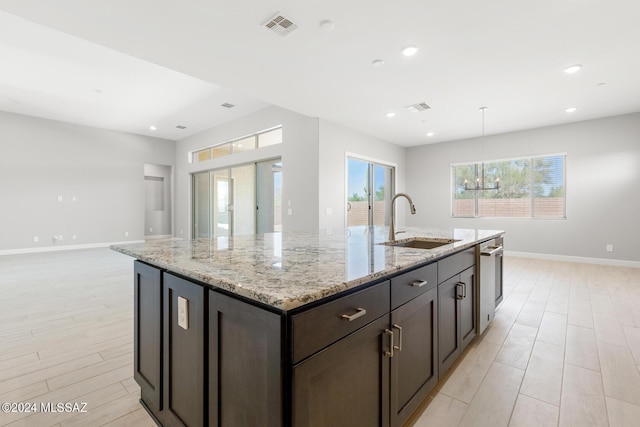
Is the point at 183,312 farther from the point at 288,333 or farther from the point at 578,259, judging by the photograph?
the point at 578,259

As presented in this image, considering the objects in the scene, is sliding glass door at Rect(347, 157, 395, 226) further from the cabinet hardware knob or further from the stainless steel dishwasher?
the cabinet hardware knob

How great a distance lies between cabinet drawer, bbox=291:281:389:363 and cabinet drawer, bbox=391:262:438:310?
3.7 inches

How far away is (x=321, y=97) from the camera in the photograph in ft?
14.6

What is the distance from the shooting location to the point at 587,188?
5.66 meters

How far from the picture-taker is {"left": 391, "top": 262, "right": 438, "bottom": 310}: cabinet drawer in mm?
1240

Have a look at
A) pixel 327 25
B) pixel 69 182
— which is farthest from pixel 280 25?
pixel 69 182

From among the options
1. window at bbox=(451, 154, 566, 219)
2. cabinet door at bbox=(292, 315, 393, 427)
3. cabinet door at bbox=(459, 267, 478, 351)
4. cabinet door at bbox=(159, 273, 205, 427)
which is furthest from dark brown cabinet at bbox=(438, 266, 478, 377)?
window at bbox=(451, 154, 566, 219)

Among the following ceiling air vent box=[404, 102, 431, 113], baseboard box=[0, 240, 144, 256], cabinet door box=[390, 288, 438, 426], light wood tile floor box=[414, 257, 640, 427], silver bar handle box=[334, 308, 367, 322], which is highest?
ceiling air vent box=[404, 102, 431, 113]

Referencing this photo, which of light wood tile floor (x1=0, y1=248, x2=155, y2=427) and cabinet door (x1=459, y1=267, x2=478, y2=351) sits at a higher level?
cabinet door (x1=459, y1=267, x2=478, y2=351)

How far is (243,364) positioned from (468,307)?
1.76m

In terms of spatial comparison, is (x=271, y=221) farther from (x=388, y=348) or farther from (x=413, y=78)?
(x=388, y=348)

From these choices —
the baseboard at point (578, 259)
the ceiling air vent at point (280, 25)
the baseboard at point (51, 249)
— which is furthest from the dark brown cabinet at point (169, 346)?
the baseboard at point (51, 249)

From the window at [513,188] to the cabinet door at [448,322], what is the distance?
4504mm

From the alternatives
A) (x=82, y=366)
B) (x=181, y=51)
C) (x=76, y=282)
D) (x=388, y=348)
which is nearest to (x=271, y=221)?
(x=76, y=282)
